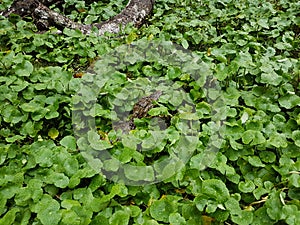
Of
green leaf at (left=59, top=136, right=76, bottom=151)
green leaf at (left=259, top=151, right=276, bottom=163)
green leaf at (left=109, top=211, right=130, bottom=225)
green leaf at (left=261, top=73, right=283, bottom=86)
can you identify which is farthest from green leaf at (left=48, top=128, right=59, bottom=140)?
green leaf at (left=261, top=73, right=283, bottom=86)

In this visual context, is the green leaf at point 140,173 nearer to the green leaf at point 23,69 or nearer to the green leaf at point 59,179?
the green leaf at point 59,179

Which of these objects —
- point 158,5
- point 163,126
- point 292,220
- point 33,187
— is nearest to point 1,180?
point 33,187

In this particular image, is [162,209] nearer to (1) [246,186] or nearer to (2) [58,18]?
(1) [246,186]

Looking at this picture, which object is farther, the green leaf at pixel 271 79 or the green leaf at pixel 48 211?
the green leaf at pixel 271 79

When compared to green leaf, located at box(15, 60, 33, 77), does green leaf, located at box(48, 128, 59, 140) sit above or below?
below

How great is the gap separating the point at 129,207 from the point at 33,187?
0.53 metres

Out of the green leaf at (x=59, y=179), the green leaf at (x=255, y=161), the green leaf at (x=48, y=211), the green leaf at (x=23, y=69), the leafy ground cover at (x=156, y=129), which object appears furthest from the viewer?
the green leaf at (x=23, y=69)

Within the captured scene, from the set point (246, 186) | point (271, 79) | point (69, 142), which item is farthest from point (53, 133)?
point (271, 79)

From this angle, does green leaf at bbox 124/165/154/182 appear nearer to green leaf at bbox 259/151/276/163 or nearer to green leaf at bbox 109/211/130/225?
green leaf at bbox 109/211/130/225

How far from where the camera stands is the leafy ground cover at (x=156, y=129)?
73.7 inches

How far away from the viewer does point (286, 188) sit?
78.8 inches

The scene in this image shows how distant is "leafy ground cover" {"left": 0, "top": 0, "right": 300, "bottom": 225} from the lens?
73.7 inches

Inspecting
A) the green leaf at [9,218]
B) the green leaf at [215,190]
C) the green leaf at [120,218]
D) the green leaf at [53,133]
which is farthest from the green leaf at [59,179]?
the green leaf at [215,190]

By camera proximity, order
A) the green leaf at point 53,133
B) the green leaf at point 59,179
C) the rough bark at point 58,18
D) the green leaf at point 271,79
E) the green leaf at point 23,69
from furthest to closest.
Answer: the rough bark at point 58,18
the green leaf at point 23,69
the green leaf at point 271,79
the green leaf at point 53,133
the green leaf at point 59,179
